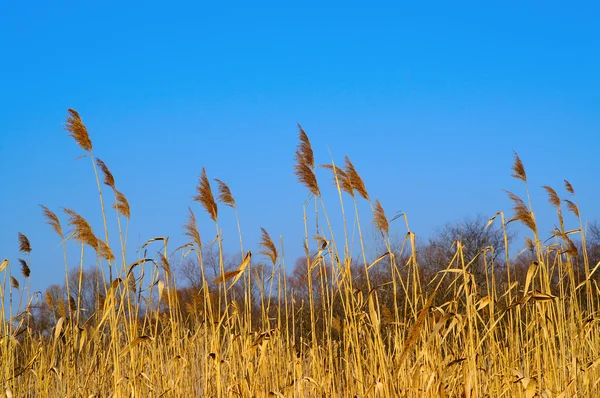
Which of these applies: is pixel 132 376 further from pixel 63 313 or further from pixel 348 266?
pixel 63 313

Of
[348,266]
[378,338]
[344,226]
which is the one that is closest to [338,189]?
[344,226]

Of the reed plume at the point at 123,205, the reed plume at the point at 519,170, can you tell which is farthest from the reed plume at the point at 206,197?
the reed plume at the point at 519,170

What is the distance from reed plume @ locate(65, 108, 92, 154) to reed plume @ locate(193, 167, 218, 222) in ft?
2.19

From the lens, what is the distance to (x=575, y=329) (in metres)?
4.86

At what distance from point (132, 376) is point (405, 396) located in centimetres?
163

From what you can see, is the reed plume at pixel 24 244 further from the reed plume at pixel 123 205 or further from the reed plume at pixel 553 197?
the reed plume at pixel 553 197

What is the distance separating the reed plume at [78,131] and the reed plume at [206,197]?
0.67 m

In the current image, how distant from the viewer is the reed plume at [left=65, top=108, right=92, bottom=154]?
3688 millimetres

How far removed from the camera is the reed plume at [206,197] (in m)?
3.93

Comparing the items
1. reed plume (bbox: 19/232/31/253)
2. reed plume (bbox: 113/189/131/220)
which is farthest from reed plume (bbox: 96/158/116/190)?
reed plume (bbox: 19/232/31/253)

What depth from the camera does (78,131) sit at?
12.1 feet

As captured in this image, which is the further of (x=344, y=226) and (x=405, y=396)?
(x=344, y=226)

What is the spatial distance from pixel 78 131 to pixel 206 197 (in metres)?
0.83

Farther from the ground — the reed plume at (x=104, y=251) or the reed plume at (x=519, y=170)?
the reed plume at (x=519, y=170)
